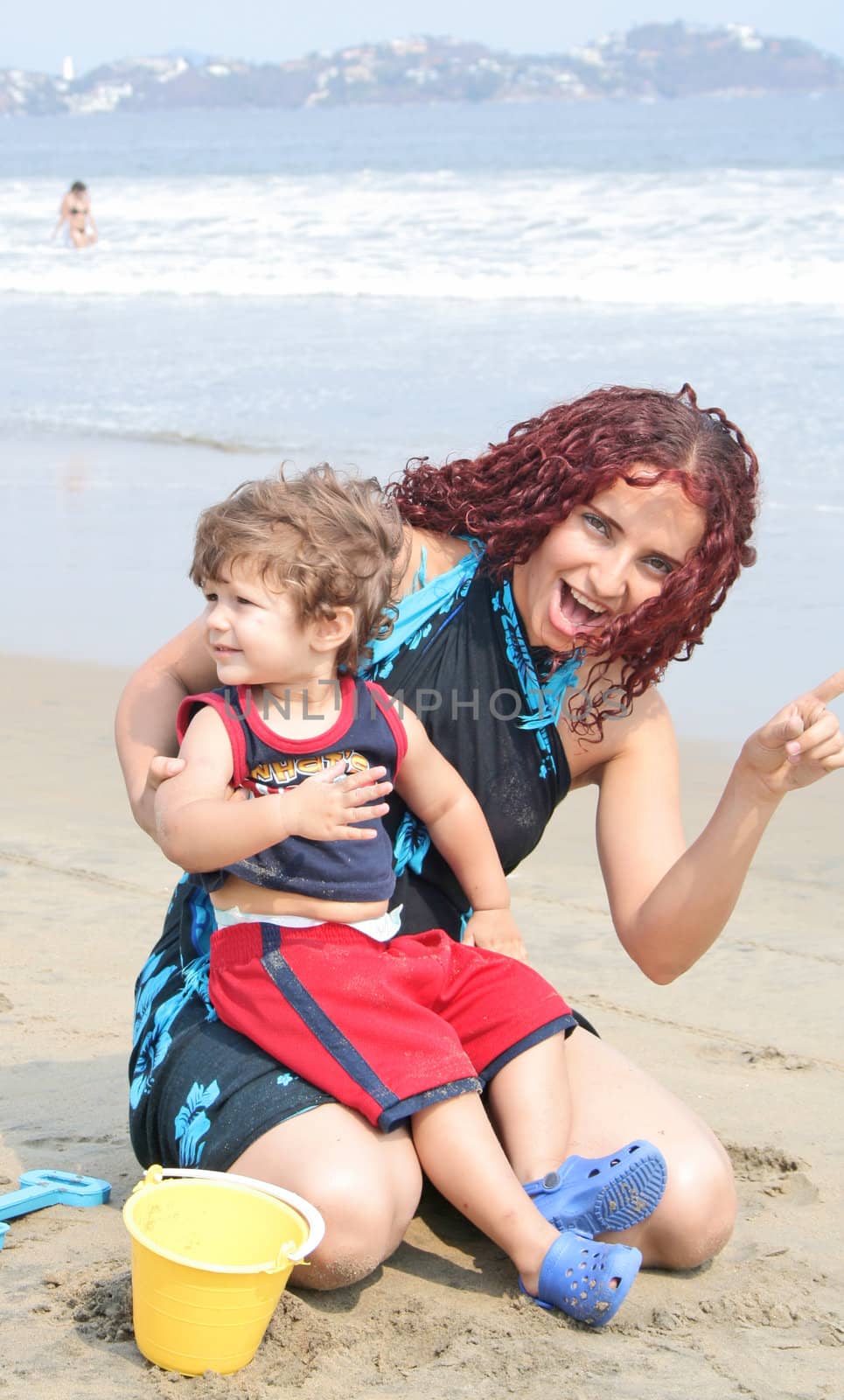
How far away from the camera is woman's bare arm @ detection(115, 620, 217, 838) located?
9.21 ft

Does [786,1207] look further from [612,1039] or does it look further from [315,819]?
[315,819]

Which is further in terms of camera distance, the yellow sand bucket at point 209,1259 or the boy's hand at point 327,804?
the boy's hand at point 327,804

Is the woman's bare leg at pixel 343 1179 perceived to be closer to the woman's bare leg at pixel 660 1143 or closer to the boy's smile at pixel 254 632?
the woman's bare leg at pixel 660 1143

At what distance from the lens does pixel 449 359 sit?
1316 cm

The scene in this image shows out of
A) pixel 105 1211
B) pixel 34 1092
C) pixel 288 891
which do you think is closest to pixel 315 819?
pixel 288 891

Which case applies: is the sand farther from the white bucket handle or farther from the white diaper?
the white diaper

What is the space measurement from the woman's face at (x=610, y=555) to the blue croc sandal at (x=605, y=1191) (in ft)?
2.95

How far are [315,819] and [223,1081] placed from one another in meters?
0.48

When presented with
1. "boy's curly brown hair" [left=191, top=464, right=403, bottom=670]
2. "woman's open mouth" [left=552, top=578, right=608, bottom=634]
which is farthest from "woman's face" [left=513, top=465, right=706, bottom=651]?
"boy's curly brown hair" [left=191, top=464, right=403, bottom=670]

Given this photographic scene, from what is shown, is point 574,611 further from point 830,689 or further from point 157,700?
point 157,700

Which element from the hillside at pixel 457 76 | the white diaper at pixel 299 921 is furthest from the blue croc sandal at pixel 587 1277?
the hillside at pixel 457 76

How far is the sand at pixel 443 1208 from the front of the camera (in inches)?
90.0

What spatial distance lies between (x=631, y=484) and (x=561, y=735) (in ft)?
1.69

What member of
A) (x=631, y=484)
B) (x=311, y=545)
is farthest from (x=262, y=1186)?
(x=631, y=484)
